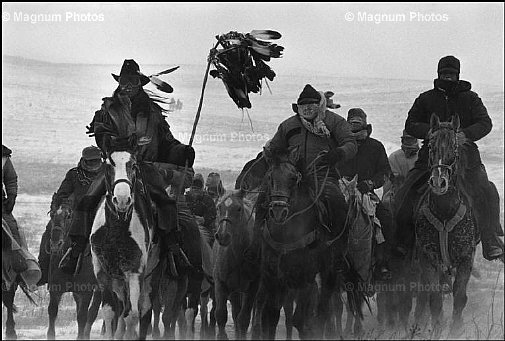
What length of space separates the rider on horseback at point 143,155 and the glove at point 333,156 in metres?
1.49

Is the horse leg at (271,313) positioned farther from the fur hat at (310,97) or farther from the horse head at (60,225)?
the horse head at (60,225)

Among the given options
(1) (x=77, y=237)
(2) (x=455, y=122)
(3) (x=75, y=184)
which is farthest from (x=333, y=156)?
(3) (x=75, y=184)

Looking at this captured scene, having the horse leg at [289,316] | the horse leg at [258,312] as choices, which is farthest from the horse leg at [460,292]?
the horse leg at [258,312]

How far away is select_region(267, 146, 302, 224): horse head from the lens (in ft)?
39.0

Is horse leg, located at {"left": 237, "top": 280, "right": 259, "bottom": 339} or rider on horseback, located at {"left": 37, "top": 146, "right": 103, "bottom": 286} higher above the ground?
rider on horseback, located at {"left": 37, "top": 146, "right": 103, "bottom": 286}

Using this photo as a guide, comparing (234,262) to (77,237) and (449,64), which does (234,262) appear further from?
(449,64)

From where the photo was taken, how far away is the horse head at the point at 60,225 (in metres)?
14.4

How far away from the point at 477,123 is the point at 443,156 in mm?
1311

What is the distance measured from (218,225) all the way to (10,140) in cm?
1300

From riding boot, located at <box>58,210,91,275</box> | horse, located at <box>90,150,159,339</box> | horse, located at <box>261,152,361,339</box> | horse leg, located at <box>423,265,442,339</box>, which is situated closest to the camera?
horse, located at <box>90,150,159,339</box>

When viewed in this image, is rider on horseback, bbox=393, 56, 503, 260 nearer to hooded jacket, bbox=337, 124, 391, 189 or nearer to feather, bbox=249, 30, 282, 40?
hooded jacket, bbox=337, 124, 391, 189

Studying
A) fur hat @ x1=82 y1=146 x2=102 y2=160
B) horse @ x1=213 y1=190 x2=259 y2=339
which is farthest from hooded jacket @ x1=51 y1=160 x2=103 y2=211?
horse @ x1=213 y1=190 x2=259 y2=339

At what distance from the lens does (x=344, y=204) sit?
513 inches

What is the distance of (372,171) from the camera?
1455cm
